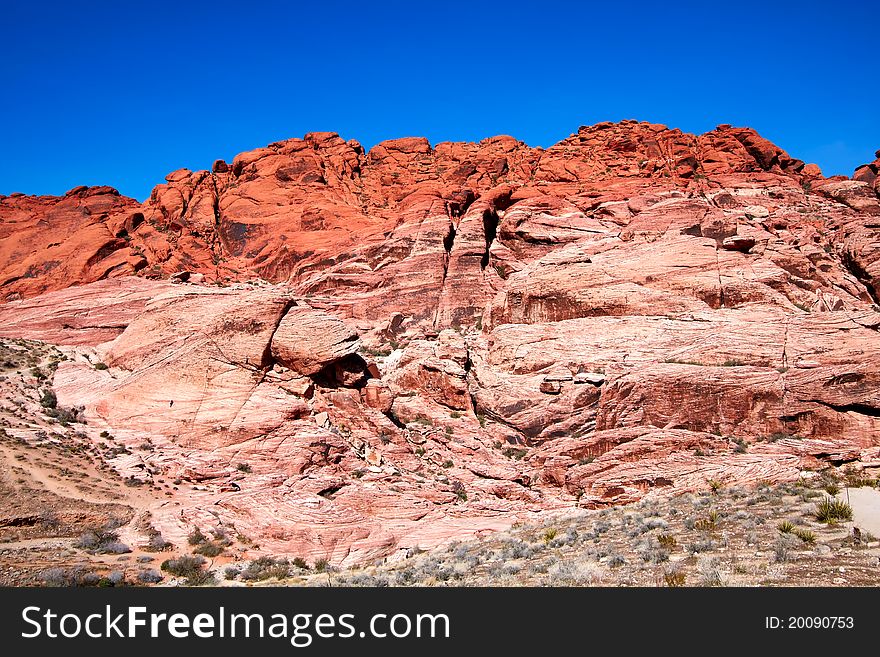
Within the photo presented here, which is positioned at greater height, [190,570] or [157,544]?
A: [157,544]

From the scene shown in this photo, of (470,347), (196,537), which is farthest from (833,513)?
(470,347)

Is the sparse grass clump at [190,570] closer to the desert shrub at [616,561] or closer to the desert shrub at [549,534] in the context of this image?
the desert shrub at [549,534]

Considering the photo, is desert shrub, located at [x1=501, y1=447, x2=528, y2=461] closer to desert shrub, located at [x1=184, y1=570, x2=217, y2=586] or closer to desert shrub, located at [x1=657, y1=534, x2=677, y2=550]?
desert shrub, located at [x1=657, y1=534, x2=677, y2=550]

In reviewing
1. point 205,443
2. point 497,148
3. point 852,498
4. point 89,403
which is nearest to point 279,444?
point 205,443

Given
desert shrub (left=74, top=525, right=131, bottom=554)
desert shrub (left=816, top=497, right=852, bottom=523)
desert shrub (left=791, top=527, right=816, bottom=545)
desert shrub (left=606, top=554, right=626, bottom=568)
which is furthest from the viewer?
desert shrub (left=74, top=525, right=131, bottom=554)

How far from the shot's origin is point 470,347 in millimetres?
37125

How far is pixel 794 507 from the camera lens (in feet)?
56.6

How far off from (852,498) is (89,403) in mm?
31362

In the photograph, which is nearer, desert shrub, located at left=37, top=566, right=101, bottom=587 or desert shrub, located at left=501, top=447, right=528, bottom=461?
desert shrub, located at left=37, top=566, right=101, bottom=587

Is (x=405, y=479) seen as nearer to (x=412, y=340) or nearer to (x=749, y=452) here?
(x=412, y=340)

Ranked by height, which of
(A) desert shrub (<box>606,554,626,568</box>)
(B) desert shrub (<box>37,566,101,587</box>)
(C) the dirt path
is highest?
(C) the dirt path

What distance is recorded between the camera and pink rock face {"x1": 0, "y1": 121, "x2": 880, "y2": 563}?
1007 inches

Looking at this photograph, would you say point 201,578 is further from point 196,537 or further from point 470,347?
point 470,347

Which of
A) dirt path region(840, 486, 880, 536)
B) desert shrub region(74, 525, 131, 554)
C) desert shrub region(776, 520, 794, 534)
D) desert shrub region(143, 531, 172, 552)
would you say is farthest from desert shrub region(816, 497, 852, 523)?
desert shrub region(74, 525, 131, 554)
